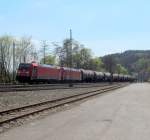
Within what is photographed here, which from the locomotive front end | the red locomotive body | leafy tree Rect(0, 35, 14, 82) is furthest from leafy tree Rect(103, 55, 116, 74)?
the locomotive front end

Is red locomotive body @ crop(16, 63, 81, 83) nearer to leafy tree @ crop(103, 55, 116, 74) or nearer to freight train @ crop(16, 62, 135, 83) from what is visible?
freight train @ crop(16, 62, 135, 83)

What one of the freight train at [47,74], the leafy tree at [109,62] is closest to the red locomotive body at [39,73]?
the freight train at [47,74]

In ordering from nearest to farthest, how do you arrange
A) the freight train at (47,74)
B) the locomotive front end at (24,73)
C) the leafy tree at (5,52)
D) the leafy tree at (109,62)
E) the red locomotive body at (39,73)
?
the locomotive front end at (24,73) < the red locomotive body at (39,73) < the freight train at (47,74) < the leafy tree at (5,52) < the leafy tree at (109,62)

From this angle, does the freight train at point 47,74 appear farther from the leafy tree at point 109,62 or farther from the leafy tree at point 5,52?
the leafy tree at point 109,62

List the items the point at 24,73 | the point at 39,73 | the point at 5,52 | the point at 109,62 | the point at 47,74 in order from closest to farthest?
the point at 24,73 → the point at 39,73 → the point at 47,74 → the point at 5,52 → the point at 109,62

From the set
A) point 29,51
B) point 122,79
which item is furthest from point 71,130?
point 122,79

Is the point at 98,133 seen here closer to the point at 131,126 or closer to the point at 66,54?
the point at 131,126

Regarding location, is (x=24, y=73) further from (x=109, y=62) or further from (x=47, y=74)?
(x=109, y=62)

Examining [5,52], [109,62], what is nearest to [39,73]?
[5,52]

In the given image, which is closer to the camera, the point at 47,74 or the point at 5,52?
the point at 47,74

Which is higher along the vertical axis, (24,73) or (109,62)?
(109,62)

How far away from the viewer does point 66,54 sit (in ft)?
413

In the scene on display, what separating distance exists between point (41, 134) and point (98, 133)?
5.51 feet

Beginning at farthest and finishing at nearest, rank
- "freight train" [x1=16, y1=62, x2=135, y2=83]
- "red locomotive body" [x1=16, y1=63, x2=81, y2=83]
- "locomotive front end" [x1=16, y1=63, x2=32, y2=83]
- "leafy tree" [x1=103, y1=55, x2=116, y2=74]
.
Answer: "leafy tree" [x1=103, y1=55, x2=116, y2=74]
"freight train" [x1=16, y1=62, x2=135, y2=83]
"red locomotive body" [x1=16, y1=63, x2=81, y2=83]
"locomotive front end" [x1=16, y1=63, x2=32, y2=83]
